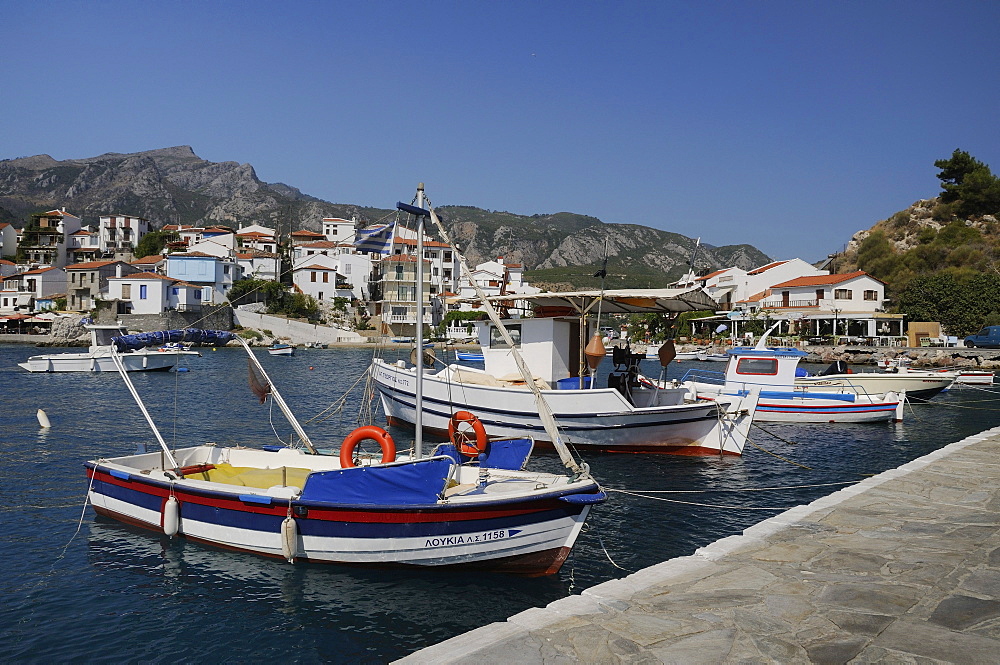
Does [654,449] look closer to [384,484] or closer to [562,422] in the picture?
[562,422]

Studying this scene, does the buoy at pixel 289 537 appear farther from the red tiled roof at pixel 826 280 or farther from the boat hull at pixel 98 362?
the red tiled roof at pixel 826 280

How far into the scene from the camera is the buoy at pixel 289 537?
10.3 meters

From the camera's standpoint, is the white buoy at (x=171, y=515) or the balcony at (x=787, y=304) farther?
the balcony at (x=787, y=304)

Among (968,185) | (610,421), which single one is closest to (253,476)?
(610,421)

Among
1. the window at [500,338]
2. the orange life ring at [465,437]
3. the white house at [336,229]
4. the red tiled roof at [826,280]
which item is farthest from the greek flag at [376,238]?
the white house at [336,229]

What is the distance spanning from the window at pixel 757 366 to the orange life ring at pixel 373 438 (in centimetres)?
2092

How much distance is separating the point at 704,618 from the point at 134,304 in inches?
3210

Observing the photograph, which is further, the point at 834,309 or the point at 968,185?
the point at 968,185

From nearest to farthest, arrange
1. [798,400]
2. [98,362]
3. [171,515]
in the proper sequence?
[171,515] < [798,400] < [98,362]

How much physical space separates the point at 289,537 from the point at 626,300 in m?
12.4

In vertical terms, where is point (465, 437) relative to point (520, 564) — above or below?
above

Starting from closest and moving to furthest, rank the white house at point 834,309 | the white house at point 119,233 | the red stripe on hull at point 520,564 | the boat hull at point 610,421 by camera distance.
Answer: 1. the red stripe on hull at point 520,564
2. the boat hull at point 610,421
3. the white house at point 834,309
4. the white house at point 119,233

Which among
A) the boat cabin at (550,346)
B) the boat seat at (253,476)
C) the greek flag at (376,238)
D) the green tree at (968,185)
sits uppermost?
the green tree at (968,185)

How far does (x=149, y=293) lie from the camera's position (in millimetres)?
75750
